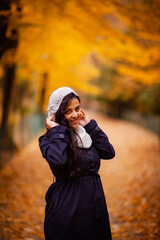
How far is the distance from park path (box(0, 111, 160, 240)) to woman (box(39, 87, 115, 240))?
1949 millimetres

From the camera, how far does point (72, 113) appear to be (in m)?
2.07

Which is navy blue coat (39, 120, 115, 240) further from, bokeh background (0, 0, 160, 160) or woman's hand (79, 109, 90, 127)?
bokeh background (0, 0, 160, 160)

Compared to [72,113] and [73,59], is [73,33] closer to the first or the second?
[73,59]

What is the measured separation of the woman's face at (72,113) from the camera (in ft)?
6.80

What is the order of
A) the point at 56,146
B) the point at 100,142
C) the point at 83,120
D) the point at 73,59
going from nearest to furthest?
the point at 56,146 → the point at 100,142 → the point at 83,120 → the point at 73,59

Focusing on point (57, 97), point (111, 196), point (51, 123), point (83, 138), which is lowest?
point (111, 196)

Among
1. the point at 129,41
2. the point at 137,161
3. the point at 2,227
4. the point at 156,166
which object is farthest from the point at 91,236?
the point at 137,161

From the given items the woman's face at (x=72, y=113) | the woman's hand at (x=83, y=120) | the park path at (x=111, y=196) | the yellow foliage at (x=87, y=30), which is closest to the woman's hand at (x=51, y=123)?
the woman's face at (x=72, y=113)

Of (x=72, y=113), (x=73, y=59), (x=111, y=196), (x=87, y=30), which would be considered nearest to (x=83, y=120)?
(x=72, y=113)

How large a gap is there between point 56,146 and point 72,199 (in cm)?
53

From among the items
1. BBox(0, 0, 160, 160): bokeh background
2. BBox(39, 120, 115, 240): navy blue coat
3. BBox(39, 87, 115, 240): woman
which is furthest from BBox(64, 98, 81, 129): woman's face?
BBox(0, 0, 160, 160): bokeh background

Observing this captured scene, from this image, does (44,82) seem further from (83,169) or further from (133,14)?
(83,169)

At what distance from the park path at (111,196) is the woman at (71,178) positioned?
1.95 meters

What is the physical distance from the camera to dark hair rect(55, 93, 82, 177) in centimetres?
197
